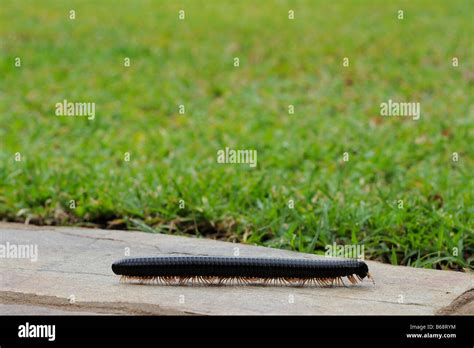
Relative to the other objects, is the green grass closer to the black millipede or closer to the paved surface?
the paved surface

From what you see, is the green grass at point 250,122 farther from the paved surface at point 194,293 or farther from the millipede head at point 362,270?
the millipede head at point 362,270

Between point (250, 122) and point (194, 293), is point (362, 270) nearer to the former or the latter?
point (194, 293)

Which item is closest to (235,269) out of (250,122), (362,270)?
(362,270)

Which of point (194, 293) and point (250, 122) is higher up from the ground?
point (250, 122)

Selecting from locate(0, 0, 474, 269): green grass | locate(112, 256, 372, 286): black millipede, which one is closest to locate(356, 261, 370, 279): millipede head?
→ locate(112, 256, 372, 286): black millipede

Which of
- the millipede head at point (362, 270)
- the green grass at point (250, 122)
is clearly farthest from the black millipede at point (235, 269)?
the green grass at point (250, 122)
